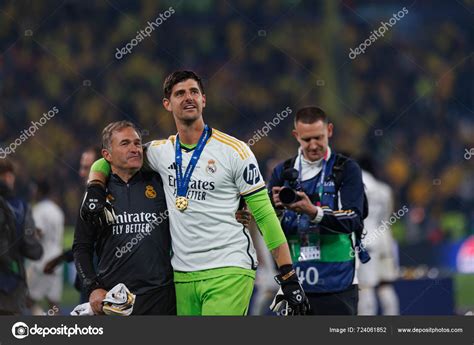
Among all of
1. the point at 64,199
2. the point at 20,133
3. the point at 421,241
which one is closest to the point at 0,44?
the point at 20,133

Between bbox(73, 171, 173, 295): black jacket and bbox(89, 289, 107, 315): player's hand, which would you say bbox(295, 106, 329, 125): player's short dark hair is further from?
bbox(89, 289, 107, 315): player's hand

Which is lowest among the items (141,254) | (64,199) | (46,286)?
(141,254)

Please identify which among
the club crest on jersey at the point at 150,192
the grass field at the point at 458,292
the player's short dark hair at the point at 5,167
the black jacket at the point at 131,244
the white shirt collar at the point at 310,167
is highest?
the grass field at the point at 458,292

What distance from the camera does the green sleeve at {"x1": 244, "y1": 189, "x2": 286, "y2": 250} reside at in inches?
254

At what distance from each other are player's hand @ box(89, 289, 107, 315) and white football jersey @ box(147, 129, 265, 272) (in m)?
0.48

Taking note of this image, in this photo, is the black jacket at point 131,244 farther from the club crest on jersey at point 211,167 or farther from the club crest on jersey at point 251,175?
the club crest on jersey at point 251,175

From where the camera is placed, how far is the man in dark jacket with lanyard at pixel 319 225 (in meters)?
7.54

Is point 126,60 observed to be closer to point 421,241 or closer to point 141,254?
point 421,241

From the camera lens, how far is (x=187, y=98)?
656 cm

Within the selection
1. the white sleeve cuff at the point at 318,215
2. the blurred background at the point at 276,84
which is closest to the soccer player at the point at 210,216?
the white sleeve cuff at the point at 318,215

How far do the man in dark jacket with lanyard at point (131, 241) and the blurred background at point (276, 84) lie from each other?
999 centimetres

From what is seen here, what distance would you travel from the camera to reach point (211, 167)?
654cm

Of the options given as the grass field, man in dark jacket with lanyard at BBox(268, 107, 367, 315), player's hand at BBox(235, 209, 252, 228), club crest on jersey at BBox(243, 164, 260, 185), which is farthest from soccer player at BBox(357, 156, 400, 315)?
club crest on jersey at BBox(243, 164, 260, 185)

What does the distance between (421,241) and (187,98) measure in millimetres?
13203
